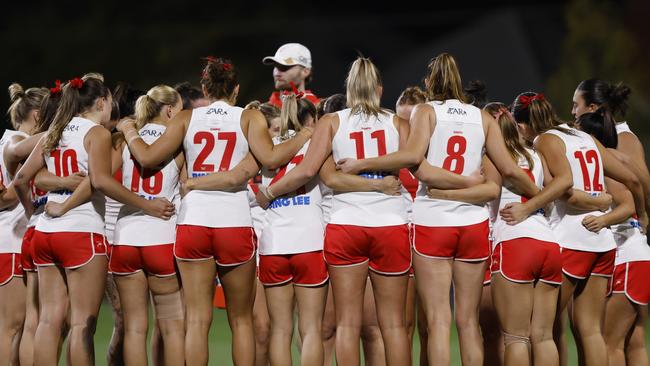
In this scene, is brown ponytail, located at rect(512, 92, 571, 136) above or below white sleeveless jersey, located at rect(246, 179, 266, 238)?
above

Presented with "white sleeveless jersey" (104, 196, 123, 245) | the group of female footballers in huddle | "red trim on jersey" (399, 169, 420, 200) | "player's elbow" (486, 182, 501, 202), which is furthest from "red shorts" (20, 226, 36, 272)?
"player's elbow" (486, 182, 501, 202)

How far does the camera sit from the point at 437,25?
18.0 metres

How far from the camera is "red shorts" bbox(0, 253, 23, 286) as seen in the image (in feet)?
22.0

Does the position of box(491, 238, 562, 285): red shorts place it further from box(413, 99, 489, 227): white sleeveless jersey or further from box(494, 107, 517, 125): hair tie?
box(494, 107, 517, 125): hair tie

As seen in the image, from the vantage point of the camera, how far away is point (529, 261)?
18.8 ft

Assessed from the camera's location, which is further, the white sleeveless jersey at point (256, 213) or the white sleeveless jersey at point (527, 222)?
the white sleeveless jersey at point (256, 213)

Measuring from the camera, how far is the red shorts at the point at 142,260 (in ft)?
19.2

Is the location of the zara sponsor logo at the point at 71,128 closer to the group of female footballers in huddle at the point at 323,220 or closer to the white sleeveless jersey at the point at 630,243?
the group of female footballers in huddle at the point at 323,220

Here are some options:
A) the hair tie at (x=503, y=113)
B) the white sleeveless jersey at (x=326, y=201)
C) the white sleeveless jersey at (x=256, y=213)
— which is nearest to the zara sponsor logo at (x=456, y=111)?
the hair tie at (x=503, y=113)

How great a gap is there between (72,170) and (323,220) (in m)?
1.61

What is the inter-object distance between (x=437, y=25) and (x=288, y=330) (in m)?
12.9

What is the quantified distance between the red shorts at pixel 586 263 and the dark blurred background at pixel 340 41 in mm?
8944

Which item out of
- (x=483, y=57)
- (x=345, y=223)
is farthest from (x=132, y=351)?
(x=483, y=57)

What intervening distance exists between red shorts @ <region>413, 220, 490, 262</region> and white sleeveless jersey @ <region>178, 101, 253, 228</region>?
1.08 m
